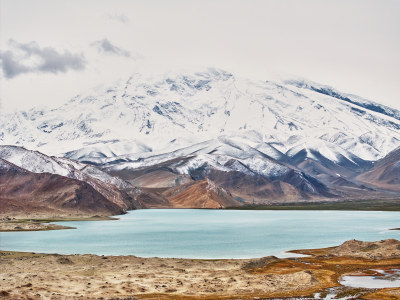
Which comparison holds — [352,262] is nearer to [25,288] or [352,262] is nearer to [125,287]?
[125,287]

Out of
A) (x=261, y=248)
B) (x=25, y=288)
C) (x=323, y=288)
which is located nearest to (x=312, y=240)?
(x=261, y=248)

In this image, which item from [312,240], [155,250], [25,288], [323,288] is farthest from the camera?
[312,240]

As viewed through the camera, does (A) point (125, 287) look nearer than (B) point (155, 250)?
Yes

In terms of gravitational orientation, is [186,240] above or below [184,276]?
above

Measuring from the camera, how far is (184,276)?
81.8 meters

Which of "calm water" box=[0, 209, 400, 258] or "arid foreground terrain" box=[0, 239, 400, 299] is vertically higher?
"calm water" box=[0, 209, 400, 258]

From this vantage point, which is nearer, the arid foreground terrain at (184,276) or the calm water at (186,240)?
the arid foreground terrain at (184,276)

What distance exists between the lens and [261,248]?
12306cm

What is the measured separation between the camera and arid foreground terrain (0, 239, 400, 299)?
69812 millimetres

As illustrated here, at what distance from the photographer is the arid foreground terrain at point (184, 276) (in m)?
69.8

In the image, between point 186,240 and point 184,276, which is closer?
point 184,276

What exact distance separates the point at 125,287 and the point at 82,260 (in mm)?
25399

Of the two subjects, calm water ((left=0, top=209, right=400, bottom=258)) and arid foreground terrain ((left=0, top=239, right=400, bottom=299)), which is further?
calm water ((left=0, top=209, right=400, bottom=258))

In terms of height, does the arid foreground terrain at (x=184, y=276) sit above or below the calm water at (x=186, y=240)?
below
